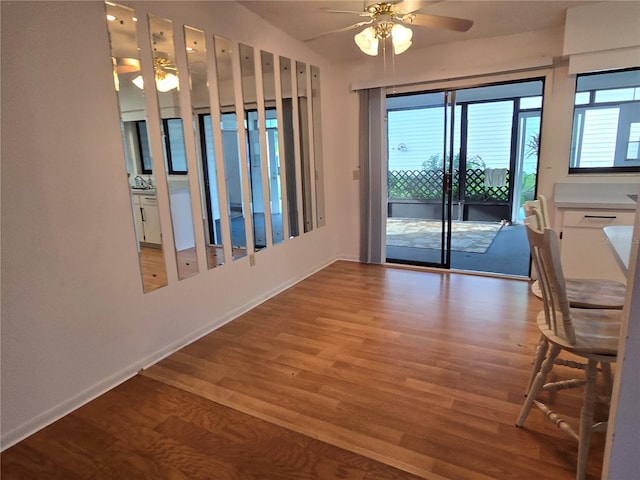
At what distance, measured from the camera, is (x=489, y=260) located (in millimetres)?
4871

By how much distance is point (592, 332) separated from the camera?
5.31ft

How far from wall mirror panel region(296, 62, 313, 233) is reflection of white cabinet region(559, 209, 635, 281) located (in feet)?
8.35

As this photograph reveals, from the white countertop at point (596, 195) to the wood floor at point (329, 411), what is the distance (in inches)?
46.5

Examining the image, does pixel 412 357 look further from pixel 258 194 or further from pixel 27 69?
pixel 27 69

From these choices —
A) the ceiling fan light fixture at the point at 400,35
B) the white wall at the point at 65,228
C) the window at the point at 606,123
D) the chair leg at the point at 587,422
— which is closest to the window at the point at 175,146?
the white wall at the point at 65,228

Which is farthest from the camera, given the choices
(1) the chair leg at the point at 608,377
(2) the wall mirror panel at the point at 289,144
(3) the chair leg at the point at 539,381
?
(2) the wall mirror panel at the point at 289,144

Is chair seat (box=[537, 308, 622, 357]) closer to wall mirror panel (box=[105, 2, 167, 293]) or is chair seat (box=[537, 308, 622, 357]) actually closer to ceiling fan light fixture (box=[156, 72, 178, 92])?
wall mirror panel (box=[105, 2, 167, 293])

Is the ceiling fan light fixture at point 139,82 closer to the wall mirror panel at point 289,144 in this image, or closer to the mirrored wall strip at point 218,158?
the mirrored wall strip at point 218,158

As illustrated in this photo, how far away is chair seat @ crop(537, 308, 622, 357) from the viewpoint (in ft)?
4.94

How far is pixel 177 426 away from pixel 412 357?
151 centimetres

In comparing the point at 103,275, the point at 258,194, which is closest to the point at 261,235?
the point at 258,194

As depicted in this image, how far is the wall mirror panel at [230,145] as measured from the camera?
119 inches

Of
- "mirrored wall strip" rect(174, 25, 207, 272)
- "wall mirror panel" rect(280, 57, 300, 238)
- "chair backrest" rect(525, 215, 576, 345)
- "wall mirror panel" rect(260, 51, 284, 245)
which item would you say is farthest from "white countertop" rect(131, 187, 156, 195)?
"chair backrest" rect(525, 215, 576, 345)

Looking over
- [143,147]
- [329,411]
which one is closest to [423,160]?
[143,147]
